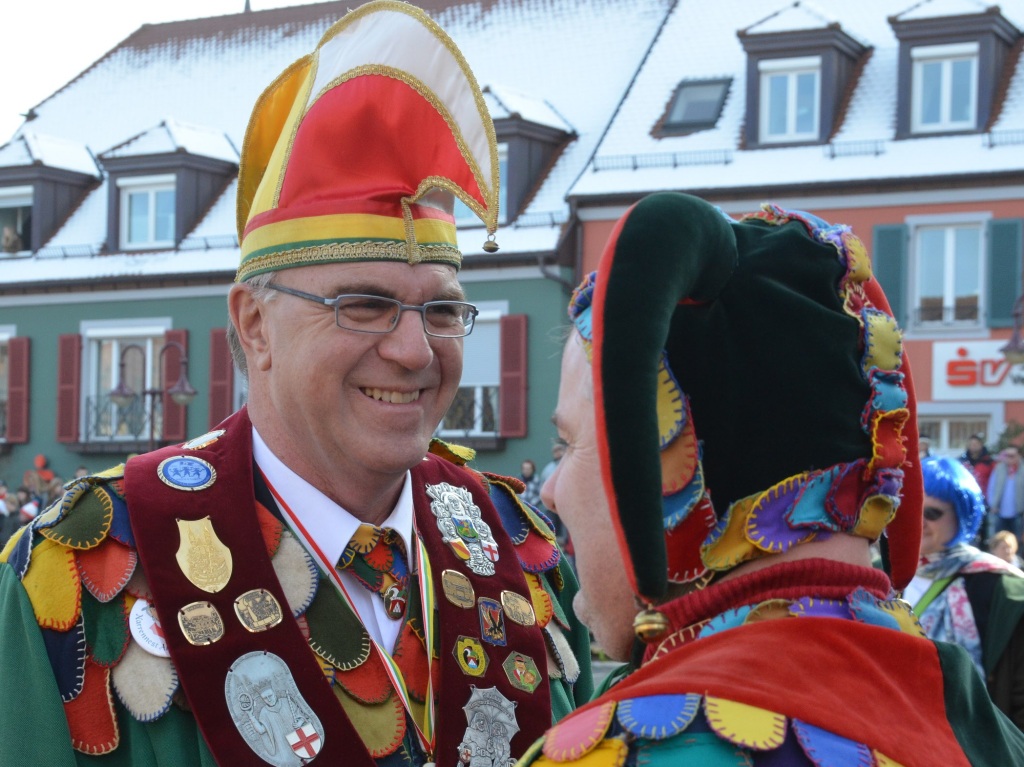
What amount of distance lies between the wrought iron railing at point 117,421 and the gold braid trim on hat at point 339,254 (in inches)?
794

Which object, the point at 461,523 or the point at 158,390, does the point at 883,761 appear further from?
the point at 158,390

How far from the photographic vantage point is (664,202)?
174 cm

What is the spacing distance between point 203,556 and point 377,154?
0.86 metres

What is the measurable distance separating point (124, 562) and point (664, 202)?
4.55 ft

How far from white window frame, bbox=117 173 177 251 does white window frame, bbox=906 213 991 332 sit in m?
11.1

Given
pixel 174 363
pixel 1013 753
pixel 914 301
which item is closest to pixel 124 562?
pixel 1013 753

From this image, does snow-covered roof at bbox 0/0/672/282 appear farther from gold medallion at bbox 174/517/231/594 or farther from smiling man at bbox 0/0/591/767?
gold medallion at bbox 174/517/231/594

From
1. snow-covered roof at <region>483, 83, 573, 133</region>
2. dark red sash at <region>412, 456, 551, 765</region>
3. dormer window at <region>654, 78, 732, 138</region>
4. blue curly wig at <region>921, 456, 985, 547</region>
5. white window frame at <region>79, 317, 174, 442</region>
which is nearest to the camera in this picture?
dark red sash at <region>412, 456, 551, 765</region>

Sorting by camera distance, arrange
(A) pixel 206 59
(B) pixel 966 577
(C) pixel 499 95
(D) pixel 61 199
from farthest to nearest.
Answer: (A) pixel 206 59 < (D) pixel 61 199 < (C) pixel 499 95 < (B) pixel 966 577

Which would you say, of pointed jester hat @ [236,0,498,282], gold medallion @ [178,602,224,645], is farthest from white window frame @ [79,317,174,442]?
gold medallion @ [178,602,224,645]

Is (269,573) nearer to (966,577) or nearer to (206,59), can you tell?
(966,577)

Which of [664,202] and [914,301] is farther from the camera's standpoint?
[914,301]

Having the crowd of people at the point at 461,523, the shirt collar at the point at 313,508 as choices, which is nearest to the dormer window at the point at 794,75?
the crowd of people at the point at 461,523

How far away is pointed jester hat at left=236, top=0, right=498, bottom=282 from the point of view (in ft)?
9.53
